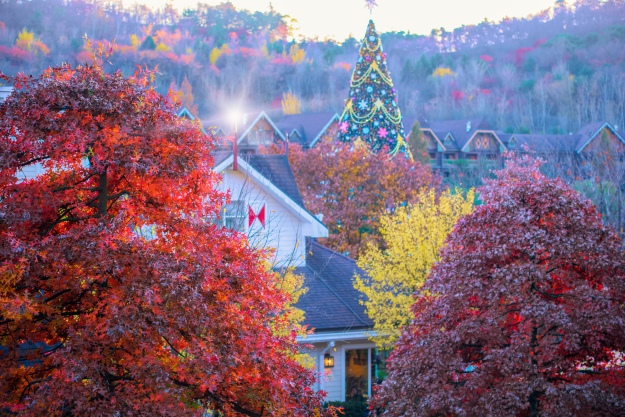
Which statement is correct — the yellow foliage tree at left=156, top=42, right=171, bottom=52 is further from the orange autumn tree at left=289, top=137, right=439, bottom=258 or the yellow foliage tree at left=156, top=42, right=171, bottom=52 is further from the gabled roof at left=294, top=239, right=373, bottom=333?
the gabled roof at left=294, top=239, right=373, bottom=333

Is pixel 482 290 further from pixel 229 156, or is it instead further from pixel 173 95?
pixel 229 156

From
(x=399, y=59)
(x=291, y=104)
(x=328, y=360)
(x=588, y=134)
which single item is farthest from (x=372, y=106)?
(x=399, y=59)

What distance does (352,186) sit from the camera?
110ft

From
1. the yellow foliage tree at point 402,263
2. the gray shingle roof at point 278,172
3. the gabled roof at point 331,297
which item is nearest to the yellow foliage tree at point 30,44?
the gray shingle roof at point 278,172

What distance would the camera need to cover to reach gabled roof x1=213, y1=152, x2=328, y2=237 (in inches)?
838

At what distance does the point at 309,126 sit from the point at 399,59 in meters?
76.4

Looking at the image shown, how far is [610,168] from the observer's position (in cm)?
3972

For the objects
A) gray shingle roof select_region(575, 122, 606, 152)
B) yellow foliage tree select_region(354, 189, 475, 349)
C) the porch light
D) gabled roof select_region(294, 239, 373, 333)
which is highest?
yellow foliage tree select_region(354, 189, 475, 349)

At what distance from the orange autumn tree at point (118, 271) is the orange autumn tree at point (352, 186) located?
74.6 feet

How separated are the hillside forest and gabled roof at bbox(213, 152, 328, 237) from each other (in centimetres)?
6164

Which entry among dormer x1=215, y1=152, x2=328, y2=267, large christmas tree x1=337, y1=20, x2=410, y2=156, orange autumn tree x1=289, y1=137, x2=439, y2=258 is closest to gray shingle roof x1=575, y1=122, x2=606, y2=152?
large christmas tree x1=337, y1=20, x2=410, y2=156

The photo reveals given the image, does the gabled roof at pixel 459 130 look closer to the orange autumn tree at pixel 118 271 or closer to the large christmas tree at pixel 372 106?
the large christmas tree at pixel 372 106

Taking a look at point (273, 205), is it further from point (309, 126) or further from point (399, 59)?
point (399, 59)

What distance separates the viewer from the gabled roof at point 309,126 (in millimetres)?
70312
